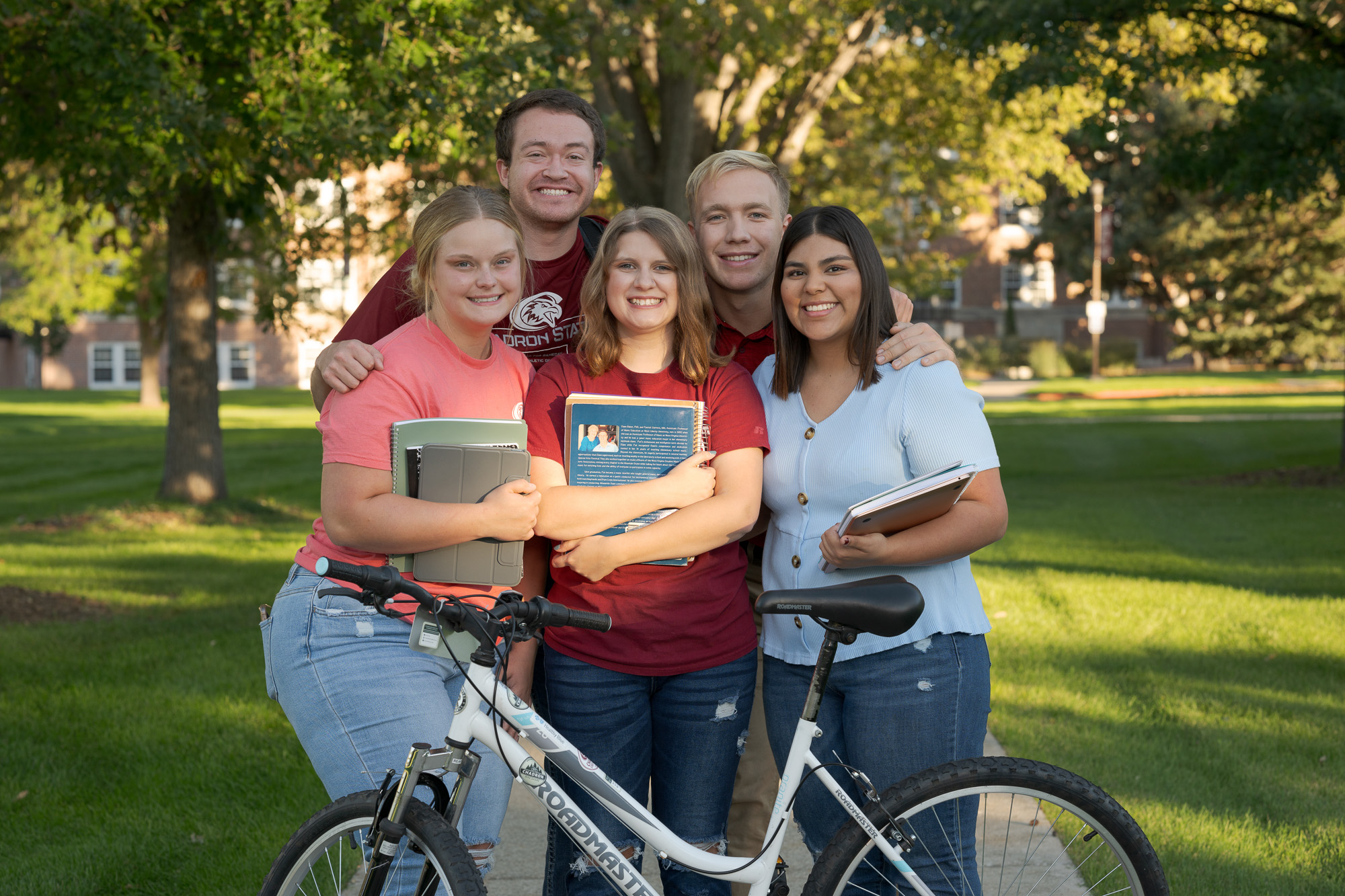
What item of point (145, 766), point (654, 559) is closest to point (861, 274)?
point (654, 559)

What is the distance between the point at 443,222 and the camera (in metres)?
2.79

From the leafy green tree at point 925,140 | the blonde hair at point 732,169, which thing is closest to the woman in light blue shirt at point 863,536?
the blonde hair at point 732,169

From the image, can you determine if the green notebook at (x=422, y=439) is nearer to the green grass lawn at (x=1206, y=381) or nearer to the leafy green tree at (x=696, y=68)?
the leafy green tree at (x=696, y=68)

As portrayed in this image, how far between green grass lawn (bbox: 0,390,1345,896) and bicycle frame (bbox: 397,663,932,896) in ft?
6.82

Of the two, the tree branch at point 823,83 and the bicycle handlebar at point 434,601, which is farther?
the tree branch at point 823,83

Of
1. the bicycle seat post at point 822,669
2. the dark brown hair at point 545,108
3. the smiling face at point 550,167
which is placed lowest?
the bicycle seat post at point 822,669

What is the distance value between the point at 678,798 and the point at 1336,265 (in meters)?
43.9

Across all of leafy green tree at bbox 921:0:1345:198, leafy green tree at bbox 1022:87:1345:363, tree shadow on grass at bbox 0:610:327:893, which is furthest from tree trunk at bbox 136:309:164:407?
tree shadow on grass at bbox 0:610:327:893

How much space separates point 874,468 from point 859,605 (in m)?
0.44

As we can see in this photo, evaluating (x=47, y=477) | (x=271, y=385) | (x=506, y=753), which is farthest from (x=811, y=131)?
(x=271, y=385)

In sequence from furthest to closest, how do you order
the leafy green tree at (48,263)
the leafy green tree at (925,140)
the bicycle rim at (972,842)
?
the leafy green tree at (48,263), the leafy green tree at (925,140), the bicycle rim at (972,842)

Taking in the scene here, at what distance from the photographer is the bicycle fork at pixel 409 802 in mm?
2424

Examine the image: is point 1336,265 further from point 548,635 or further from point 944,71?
point 548,635

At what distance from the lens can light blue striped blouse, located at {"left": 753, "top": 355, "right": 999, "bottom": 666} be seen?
9.12 ft
